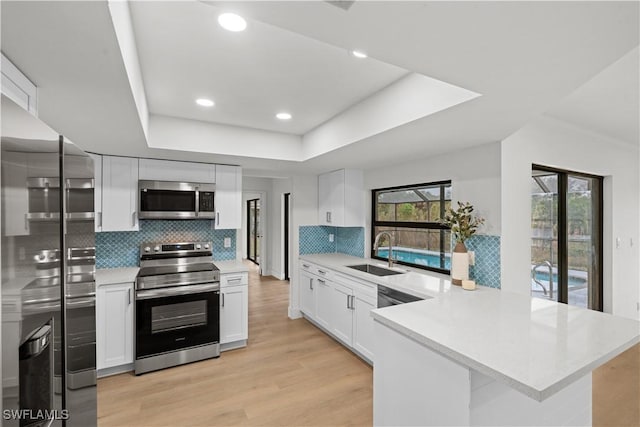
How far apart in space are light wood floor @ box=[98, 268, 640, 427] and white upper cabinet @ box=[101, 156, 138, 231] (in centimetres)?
147

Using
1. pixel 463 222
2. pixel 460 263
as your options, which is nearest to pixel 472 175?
pixel 463 222

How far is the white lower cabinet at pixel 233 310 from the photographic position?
339 cm

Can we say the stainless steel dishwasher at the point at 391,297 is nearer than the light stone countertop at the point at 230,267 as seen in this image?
Yes

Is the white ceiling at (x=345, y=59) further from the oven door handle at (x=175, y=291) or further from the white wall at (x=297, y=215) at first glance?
the white wall at (x=297, y=215)

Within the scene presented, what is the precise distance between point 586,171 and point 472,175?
1595 mm

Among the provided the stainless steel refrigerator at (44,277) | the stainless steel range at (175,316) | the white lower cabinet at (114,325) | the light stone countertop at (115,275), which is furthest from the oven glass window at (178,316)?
the stainless steel refrigerator at (44,277)

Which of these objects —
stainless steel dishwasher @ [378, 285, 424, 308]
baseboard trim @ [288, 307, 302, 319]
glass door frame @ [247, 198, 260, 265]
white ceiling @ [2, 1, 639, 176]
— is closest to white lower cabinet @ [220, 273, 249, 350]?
baseboard trim @ [288, 307, 302, 319]

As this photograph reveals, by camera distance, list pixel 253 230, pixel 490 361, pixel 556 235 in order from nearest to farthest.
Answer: pixel 490 361, pixel 556 235, pixel 253 230

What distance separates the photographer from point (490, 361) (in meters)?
1.20

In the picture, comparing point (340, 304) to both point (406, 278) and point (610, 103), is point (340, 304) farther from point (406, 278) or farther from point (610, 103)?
point (610, 103)

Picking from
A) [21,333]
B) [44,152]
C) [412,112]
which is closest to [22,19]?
[44,152]

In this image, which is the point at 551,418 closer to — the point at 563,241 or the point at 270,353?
the point at 563,241

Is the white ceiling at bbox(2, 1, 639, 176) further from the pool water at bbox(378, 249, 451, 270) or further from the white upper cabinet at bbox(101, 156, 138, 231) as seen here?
the pool water at bbox(378, 249, 451, 270)

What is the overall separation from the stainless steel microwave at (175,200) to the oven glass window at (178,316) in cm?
93
